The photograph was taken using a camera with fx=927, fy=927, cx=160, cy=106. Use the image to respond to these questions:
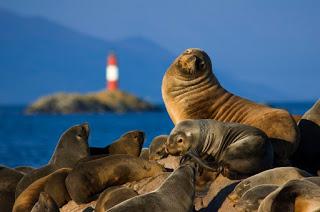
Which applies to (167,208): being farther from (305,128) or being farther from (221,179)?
(305,128)

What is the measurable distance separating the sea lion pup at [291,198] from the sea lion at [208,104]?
97.5 inches

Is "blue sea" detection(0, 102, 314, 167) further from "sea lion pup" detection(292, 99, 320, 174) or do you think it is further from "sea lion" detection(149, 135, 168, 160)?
"sea lion pup" detection(292, 99, 320, 174)

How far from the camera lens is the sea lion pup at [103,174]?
831 cm

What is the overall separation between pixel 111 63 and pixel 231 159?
79.3 meters

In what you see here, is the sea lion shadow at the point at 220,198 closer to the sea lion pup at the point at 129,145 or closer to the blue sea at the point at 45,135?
the sea lion pup at the point at 129,145

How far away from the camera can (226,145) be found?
8453 millimetres

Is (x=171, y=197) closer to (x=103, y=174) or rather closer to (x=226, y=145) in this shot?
(x=103, y=174)

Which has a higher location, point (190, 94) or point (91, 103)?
point (190, 94)

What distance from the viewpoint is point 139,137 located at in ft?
31.4

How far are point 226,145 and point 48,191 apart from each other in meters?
1.70

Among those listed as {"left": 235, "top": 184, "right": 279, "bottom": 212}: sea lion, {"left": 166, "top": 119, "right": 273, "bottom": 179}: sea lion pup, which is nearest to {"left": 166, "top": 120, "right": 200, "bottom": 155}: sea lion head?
{"left": 166, "top": 119, "right": 273, "bottom": 179}: sea lion pup

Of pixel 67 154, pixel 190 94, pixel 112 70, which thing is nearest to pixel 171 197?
pixel 67 154

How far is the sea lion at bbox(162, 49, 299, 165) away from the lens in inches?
361

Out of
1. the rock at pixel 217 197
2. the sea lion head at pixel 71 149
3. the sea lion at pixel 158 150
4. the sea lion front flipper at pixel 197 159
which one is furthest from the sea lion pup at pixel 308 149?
the sea lion head at pixel 71 149
